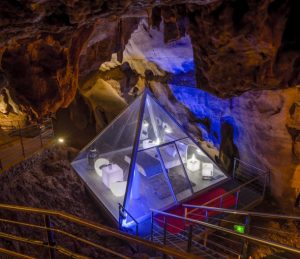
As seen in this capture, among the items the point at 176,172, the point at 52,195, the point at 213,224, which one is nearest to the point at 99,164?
the point at 52,195

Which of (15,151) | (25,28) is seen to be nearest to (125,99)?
(15,151)

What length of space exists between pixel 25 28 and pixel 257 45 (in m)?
3.33

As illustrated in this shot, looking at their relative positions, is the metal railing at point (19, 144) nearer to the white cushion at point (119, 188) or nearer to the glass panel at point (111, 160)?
the glass panel at point (111, 160)

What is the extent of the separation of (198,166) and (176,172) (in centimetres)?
96

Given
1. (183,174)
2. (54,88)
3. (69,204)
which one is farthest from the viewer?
(69,204)

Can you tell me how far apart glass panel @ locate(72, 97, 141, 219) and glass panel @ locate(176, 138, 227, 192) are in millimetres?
1428

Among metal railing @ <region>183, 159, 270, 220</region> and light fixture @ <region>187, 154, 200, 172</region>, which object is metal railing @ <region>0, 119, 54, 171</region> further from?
metal railing @ <region>183, 159, 270, 220</region>

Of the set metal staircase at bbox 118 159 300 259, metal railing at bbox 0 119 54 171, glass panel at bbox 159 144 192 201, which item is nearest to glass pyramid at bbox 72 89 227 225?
glass panel at bbox 159 144 192 201

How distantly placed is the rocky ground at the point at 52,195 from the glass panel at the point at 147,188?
3.52ft

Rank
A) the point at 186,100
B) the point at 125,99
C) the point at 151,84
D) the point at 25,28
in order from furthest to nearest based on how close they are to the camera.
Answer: the point at 125,99 → the point at 151,84 → the point at 186,100 → the point at 25,28

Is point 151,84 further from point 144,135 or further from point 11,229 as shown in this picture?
point 11,229

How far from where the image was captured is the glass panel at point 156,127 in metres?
6.71

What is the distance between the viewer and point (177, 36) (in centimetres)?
535

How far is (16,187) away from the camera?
5887 millimetres
